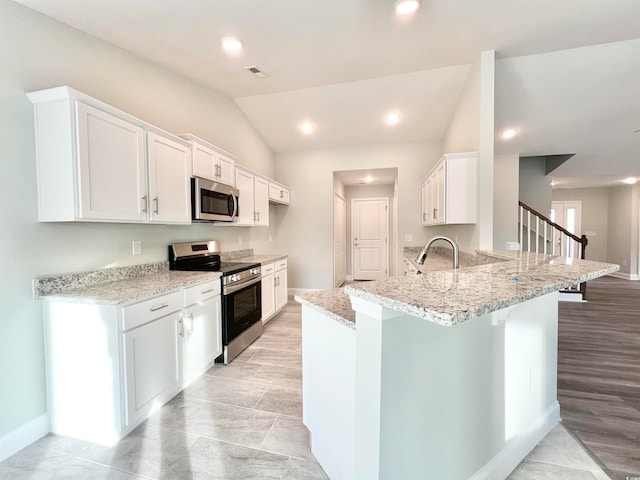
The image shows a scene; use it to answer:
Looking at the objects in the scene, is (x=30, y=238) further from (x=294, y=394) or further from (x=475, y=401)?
(x=475, y=401)

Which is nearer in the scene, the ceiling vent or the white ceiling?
the white ceiling

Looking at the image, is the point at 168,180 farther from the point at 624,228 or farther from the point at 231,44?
the point at 624,228

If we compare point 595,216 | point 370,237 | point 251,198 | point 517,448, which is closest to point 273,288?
point 251,198

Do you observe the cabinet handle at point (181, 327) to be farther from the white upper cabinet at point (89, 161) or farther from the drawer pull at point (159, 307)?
the white upper cabinet at point (89, 161)

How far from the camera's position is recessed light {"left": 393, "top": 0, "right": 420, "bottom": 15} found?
205cm

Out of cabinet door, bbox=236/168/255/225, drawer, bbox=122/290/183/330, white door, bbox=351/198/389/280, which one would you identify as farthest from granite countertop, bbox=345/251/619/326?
white door, bbox=351/198/389/280

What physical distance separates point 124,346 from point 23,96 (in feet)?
5.50

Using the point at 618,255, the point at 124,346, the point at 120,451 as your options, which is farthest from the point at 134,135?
the point at 618,255

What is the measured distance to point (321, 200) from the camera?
5422 millimetres

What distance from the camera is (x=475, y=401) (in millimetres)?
1322

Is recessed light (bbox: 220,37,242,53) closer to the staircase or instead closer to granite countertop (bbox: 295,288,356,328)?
granite countertop (bbox: 295,288,356,328)

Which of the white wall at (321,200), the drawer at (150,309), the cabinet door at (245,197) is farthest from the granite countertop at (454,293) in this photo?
the white wall at (321,200)

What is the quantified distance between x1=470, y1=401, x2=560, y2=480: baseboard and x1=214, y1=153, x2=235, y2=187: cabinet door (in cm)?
325

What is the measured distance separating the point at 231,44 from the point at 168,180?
4.67 feet
